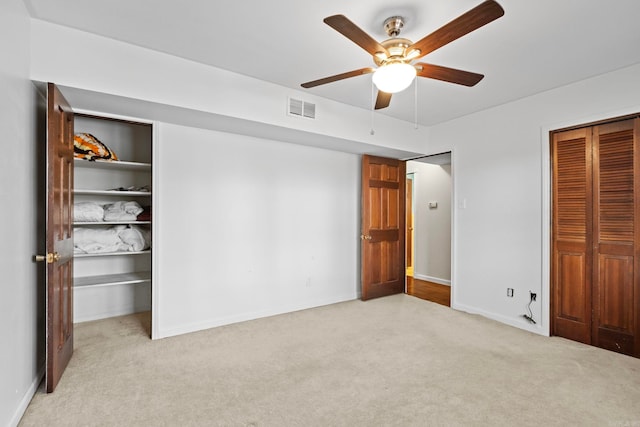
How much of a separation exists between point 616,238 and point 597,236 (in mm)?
134

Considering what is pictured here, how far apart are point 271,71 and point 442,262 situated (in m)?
4.42

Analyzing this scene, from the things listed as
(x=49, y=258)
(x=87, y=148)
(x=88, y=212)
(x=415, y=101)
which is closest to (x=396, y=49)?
(x=415, y=101)

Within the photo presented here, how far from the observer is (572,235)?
10.5 ft

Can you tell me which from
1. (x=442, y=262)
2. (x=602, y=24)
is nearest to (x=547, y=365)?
(x=602, y=24)

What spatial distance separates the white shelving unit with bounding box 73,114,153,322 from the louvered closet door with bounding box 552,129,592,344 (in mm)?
4183

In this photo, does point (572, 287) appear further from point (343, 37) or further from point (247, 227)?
point (247, 227)

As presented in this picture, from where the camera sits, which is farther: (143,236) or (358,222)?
(358,222)

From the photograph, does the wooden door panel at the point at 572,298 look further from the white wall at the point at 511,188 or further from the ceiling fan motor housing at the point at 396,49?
the ceiling fan motor housing at the point at 396,49

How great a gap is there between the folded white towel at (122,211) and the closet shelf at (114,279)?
62 cm

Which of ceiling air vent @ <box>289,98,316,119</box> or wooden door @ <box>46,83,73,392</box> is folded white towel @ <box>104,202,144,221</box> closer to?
wooden door @ <box>46,83,73,392</box>

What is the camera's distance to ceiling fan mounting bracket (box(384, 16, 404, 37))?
2098 millimetres

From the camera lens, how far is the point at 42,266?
2387mm

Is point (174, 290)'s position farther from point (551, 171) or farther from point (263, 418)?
point (551, 171)

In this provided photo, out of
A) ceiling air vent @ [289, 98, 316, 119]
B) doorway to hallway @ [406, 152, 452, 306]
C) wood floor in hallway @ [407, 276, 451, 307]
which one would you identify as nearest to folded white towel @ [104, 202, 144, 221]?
ceiling air vent @ [289, 98, 316, 119]
